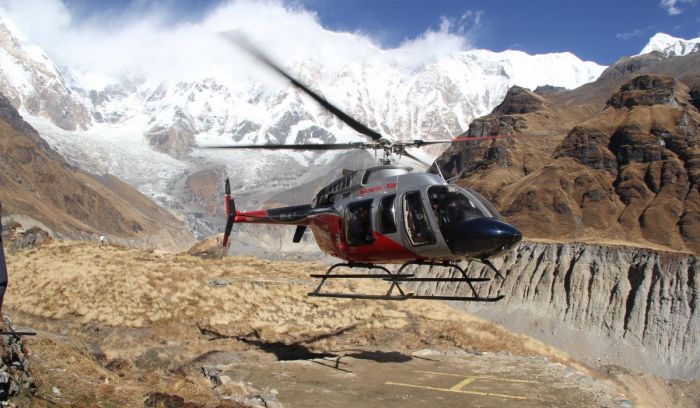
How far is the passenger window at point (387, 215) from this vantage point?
16391 mm

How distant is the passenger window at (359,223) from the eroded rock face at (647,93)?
111 m

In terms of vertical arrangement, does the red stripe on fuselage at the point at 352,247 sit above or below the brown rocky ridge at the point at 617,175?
below

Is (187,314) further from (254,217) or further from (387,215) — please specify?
(387,215)

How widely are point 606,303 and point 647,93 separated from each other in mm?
62559

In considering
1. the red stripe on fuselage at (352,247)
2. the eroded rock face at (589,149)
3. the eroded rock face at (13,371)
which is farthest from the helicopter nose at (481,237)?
the eroded rock face at (589,149)

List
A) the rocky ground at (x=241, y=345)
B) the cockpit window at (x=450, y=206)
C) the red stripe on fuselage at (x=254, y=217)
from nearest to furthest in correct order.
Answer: the rocky ground at (x=241, y=345) → the cockpit window at (x=450, y=206) → the red stripe on fuselage at (x=254, y=217)

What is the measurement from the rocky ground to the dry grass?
2.6 inches

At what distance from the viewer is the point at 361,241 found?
57.1 feet

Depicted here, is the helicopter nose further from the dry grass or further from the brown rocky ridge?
the brown rocky ridge

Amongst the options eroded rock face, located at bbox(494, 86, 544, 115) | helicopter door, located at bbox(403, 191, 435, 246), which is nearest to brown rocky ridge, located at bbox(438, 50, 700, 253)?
eroded rock face, located at bbox(494, 86, 544, 115)

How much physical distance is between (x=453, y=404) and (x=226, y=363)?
8.35 meters

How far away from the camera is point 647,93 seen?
11275 centimetres

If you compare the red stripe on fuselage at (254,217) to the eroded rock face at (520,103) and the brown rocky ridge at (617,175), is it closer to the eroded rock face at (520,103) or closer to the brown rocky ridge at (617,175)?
the brown rocky ridge at (617,175)

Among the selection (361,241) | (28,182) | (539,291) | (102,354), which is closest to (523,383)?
(361,241)
